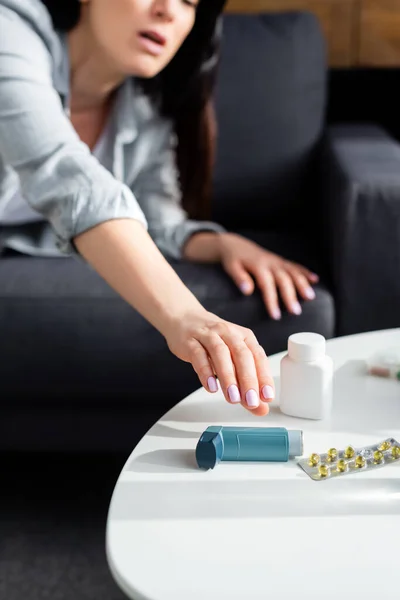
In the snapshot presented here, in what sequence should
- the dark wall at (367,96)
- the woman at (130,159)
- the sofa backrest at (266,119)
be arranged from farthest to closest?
1. the dark wall at (367,96)
2. the sofa backrest at (266,119)
3. the woman at (130,159)

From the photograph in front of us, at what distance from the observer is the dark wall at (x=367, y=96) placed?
2.01m

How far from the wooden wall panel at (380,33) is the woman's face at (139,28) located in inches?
37.5

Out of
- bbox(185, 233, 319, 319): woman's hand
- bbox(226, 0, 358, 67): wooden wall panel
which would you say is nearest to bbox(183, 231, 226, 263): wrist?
bbox(185, 233, 319, 319): woman's hand

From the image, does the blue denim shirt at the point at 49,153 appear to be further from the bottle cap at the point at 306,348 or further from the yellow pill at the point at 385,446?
the yellow pill at the point at 385,446

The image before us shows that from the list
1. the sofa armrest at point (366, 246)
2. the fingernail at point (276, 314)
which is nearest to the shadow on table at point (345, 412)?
the fingernail at point (276, 314)

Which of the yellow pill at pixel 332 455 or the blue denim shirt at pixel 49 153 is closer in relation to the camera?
the yellow pill at pixel 332 455

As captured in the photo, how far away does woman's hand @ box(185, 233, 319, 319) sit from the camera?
48.9 inches

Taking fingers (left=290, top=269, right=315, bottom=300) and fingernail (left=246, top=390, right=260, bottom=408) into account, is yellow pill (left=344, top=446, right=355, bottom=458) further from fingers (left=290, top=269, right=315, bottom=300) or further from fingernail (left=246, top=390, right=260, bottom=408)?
fingers (left=290, top=269, right=315, bottom=300)

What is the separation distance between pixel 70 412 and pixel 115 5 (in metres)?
0.67

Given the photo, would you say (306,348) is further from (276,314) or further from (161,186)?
→ (161,186)

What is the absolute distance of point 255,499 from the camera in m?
0.65

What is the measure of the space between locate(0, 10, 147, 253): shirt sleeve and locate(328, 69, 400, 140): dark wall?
117cm

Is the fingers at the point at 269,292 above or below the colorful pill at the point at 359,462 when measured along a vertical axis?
below

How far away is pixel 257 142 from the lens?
5.74ft
